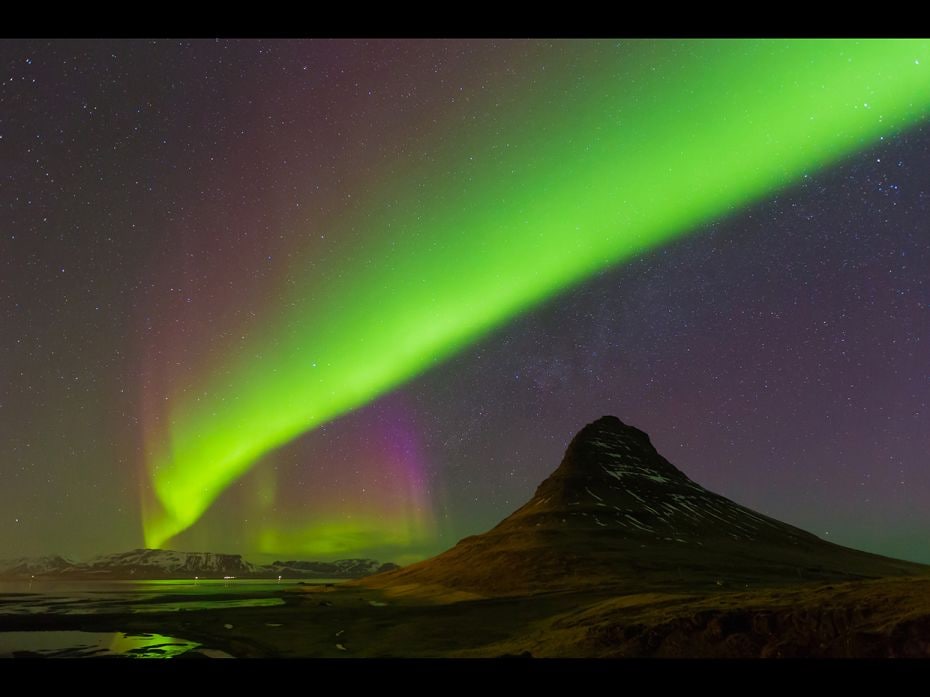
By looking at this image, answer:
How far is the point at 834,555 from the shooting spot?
89.8 meters

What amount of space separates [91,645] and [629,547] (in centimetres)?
6752

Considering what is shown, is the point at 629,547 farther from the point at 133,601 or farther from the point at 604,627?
the point at 133,601

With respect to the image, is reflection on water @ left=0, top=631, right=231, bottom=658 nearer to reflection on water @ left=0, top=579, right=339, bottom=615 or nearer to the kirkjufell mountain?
reflection on water @ left=0, top=579, right=339, bottom=615

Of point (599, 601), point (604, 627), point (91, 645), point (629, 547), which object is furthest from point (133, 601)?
point (604, 627)

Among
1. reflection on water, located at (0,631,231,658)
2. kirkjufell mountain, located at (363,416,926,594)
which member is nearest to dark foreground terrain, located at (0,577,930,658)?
reflection on water, located at (0,631,231,658)

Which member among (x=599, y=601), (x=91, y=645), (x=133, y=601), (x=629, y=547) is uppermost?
(x=91, y=645)

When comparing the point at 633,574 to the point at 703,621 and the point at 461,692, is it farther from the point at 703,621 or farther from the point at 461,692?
the point at 461,692

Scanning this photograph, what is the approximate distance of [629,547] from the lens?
278 ft

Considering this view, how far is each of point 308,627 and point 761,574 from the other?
178ft

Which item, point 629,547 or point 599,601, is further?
point 629,547

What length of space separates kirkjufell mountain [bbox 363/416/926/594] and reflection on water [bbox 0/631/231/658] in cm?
3968

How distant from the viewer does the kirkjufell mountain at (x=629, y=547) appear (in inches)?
2792

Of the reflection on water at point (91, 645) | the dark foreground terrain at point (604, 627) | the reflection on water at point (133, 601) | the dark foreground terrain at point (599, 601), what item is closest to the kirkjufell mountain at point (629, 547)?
the dark foreground terrain at point (599, 601)

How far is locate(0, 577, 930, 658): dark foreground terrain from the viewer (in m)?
25.3
